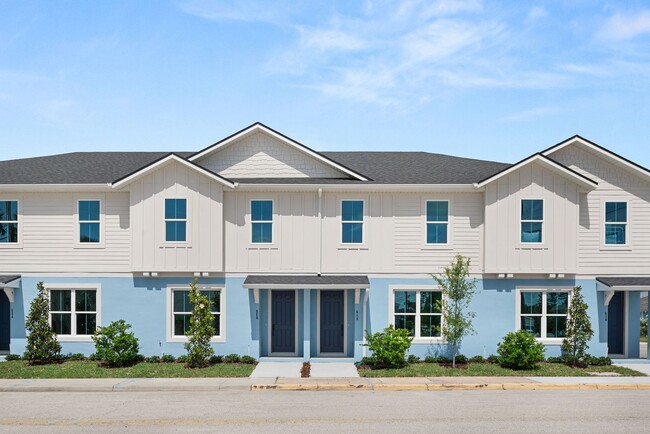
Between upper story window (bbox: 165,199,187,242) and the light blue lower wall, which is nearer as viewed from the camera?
upper story window (bbox: 165,199,187,242)

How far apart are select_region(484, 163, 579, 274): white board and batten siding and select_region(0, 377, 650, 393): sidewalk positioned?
4148 millimetres

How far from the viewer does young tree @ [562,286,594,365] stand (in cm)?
1898

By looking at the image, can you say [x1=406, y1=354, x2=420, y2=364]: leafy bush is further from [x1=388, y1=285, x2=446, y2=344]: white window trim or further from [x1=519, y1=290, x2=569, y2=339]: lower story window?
[x1=519, y1=290, x2=569, y2=339]: lower story window

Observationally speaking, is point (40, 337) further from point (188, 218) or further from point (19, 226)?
point (188, 218)

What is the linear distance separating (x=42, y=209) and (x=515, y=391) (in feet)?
54.9

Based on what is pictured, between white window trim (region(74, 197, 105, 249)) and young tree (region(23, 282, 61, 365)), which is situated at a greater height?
white window trim (region(74, 197, 105, 249))

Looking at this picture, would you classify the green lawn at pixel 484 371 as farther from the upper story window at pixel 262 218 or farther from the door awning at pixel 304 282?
the upper story window at pixel 262 218

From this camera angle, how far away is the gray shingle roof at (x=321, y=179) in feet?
65.7

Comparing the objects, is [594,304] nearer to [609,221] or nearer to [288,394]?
[609,221]

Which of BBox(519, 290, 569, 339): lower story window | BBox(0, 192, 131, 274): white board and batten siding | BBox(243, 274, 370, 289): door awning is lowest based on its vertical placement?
BBox(519, 290, 569, 339): lower story window

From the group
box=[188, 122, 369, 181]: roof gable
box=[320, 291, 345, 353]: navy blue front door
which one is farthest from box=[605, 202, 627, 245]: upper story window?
box=[320, 291, 345, 353]: navy blue front door

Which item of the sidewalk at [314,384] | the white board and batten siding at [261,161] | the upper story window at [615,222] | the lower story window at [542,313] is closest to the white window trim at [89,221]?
the white board and batten siding at [261,161]

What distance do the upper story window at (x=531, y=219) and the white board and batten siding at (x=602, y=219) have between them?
5.80ft

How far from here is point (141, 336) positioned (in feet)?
64.8
